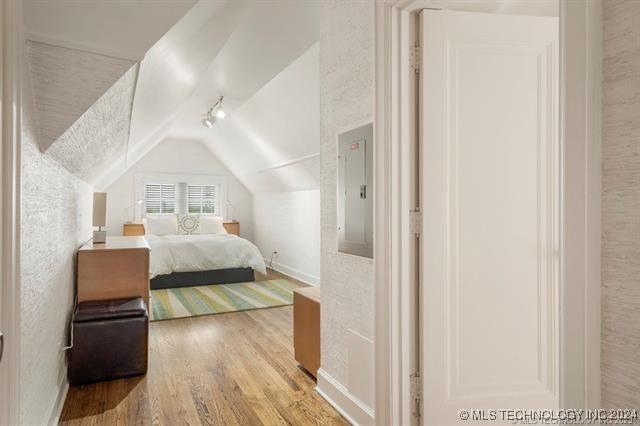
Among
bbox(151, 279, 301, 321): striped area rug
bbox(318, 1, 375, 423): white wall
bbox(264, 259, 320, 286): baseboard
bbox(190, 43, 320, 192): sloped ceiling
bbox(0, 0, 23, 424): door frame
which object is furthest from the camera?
bbox(264, 259, 320, 286): baseboard

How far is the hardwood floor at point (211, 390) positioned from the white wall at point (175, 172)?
15.4 feet

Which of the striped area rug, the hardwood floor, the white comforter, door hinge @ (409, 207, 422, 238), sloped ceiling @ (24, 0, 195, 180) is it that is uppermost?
sloped ceiling @ (24, 0, 195, 180)

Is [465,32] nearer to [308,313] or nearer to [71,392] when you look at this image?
[308,313]

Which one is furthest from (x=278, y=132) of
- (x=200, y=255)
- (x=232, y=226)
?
(x=232, y=226)

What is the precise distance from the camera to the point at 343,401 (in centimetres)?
217

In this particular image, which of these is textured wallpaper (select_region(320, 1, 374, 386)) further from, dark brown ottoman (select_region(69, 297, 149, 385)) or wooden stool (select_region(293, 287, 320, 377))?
dark brown ottoman (select_region(69, 297, 149, 385))

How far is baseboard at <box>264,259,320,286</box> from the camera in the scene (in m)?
5.63

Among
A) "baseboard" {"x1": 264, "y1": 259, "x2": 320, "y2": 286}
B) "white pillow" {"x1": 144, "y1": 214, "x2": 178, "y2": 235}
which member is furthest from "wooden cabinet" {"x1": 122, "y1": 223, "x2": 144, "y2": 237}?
"baseboard" {"x1": 264, "y1": 259, "x2": 320, "y2": 286}

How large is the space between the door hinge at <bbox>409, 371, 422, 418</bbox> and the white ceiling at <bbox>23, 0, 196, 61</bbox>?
5.82 ft

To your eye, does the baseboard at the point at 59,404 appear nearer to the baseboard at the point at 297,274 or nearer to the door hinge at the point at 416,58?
the door hinge at the point at 416,58

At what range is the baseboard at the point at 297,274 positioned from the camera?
18.5ft

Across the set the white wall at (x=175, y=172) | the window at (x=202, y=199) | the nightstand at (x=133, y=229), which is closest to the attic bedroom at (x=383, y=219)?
the nightstand at (x=133, y=229)

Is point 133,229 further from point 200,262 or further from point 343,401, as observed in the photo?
point 343,401

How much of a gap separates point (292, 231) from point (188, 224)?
7.35 ft
